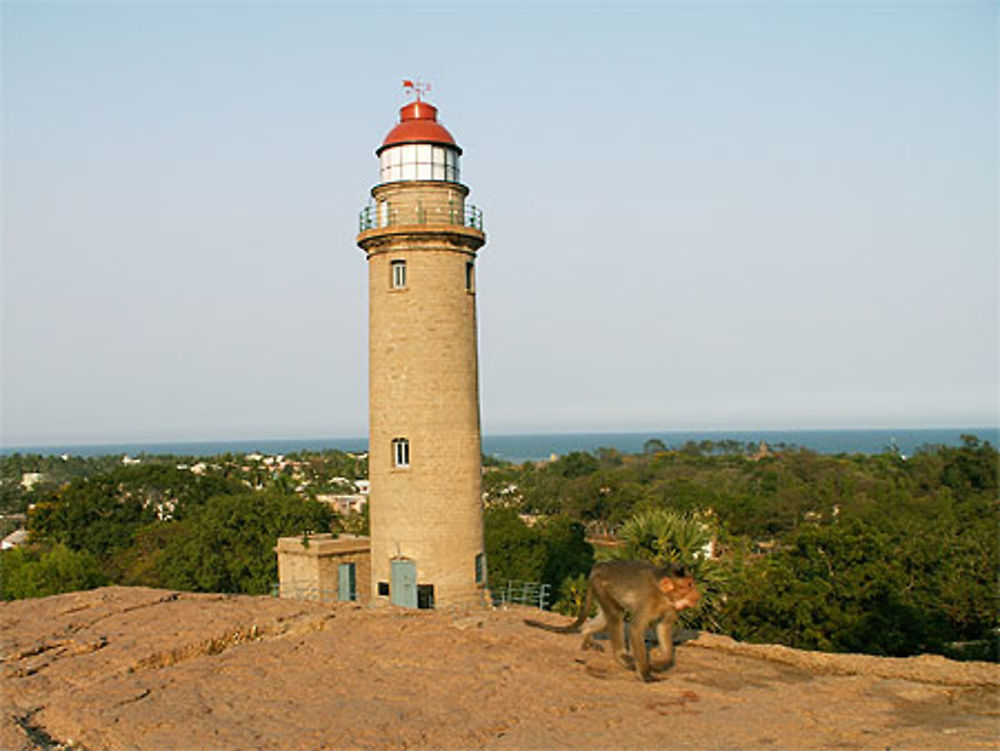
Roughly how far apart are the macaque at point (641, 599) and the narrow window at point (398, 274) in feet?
47.1

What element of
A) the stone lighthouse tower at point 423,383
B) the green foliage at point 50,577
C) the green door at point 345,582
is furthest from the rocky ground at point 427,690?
the green foliage at point 50,577

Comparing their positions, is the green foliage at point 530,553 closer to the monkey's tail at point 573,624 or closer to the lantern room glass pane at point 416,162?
the lantern room glass pane at point 416,162

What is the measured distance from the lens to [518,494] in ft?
258

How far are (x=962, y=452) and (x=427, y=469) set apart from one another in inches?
2476

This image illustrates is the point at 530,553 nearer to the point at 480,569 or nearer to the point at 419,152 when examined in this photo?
the point at 480,569

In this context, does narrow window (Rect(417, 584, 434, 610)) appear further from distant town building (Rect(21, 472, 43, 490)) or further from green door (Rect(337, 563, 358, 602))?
distant town building (Rect(21, 472, 43, 490))

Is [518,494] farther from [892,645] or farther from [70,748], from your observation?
[70,748]

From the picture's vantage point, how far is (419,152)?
72.3 feet

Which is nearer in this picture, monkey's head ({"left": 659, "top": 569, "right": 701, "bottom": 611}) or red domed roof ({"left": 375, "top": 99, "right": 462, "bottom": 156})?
monkey's head ({"left": 659, "top": 569, "right": 701, "bottom": 611})

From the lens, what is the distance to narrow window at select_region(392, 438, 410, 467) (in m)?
21.6

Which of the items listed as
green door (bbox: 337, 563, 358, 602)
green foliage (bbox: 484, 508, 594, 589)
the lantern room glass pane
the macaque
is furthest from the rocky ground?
green foliage (bbox: 484, 508, 594, 589)

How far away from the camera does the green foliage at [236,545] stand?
3456 cm

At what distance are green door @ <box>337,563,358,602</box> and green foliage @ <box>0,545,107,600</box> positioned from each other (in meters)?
11.5

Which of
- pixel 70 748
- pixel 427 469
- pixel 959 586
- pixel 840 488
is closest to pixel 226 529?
pixel 427 469
